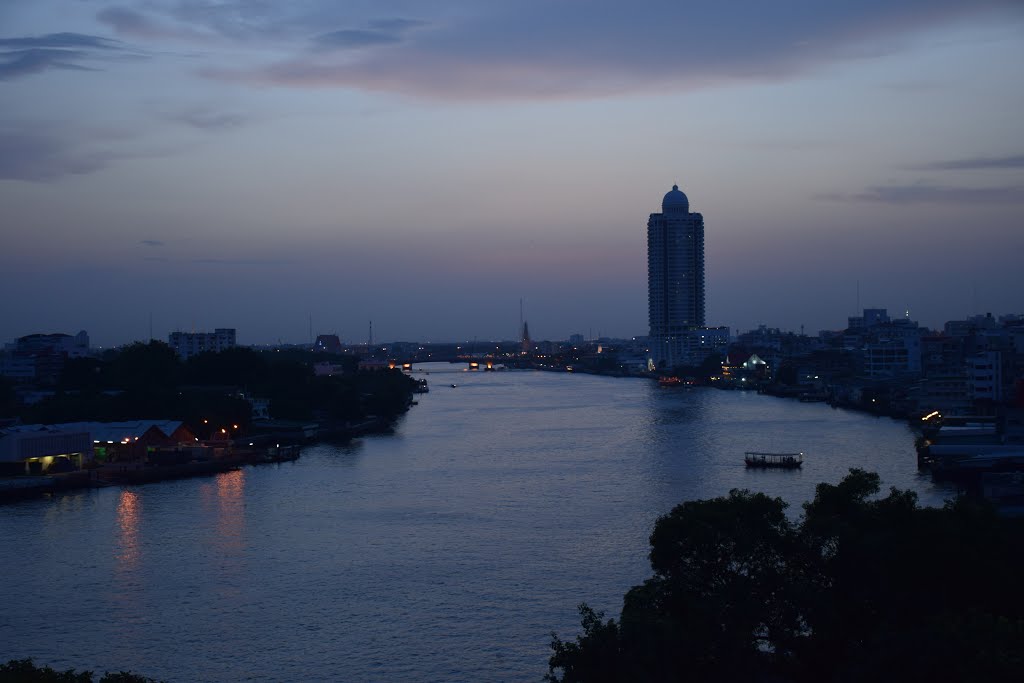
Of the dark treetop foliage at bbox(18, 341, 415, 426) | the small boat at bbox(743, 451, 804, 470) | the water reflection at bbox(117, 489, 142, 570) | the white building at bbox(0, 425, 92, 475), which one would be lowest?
the water reflection at bbox(117, 489, 142, 570)

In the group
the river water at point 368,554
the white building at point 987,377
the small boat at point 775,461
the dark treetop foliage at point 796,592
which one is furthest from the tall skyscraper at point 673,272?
the dark treetop foliage at point 796,592

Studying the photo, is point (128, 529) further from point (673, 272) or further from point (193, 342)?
point (673, 272)

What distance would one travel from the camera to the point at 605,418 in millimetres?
15648

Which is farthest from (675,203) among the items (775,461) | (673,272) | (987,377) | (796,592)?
(796,592)

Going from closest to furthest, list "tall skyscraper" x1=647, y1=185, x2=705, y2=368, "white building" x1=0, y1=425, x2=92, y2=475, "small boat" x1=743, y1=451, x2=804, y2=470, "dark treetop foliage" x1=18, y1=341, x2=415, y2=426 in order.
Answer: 1. "white building" x1=0, y1=425, x2=92, y2=475
2. "small boat" x1=743, y1=451, x2=804, y2=470
3. "dark treetop foliage" x1=18, y1=341, x2=415, y2=426
4. "tall skyscraper" x1=647, y1=185, x2=705, y2=368

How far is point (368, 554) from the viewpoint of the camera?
20.0ft

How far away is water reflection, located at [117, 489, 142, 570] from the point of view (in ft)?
20.1

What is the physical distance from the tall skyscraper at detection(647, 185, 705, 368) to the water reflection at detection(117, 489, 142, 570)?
28487 mm

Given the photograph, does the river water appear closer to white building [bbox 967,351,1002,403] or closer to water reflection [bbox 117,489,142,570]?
water reflection [bbox 117,489,142,570]

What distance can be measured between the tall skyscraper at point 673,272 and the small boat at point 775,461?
85.3ft

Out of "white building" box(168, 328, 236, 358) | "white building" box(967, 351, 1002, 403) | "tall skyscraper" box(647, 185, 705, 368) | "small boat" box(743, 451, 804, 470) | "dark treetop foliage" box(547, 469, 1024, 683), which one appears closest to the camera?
"dark treetop foliage" box(547, 469, 1024, 683)

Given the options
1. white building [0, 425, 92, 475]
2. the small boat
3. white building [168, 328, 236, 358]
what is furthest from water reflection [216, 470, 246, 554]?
white building [168, 328, 236, 358]

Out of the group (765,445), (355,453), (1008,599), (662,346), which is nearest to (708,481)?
(765,445)

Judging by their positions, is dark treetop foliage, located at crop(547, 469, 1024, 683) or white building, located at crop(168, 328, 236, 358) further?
white building, located at crop(168, 328, 236, 358)
